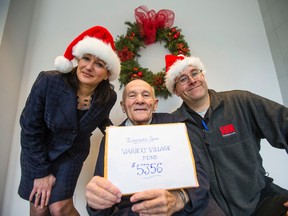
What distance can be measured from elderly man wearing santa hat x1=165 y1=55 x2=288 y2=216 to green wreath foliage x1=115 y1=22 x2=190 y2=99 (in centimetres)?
38

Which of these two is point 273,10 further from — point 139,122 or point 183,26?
point 139,122

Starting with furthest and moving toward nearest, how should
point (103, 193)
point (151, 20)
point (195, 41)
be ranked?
point (195, 41) < point (151, 20) < point (103, 193)

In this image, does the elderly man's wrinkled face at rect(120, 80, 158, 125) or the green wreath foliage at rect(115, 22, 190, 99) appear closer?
the elderly man's wrinkled face at rect(120, 80, 158, 125)

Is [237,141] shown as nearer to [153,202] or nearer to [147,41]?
[153,202]

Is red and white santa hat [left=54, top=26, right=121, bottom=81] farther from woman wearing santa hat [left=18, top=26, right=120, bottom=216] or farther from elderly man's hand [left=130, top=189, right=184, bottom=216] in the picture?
elderly man's hand [left=130, top=189, right=184, bottom=216]

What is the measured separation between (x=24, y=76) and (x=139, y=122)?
1.06 metres

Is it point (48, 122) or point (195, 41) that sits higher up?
point (195, 41)

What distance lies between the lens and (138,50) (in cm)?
148

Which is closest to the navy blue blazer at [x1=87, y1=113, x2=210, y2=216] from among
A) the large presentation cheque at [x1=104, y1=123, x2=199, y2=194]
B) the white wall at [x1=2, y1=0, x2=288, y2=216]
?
the large presentation cheque at [x1=104, y1=123, x2=199, y2=194]

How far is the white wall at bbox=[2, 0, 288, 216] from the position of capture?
1.38 m

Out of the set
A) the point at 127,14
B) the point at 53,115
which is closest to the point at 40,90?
the point at 53,115

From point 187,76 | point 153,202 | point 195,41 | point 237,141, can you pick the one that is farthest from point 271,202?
point 195,41

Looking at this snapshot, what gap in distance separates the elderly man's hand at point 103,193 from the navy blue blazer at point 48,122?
1.28 ft

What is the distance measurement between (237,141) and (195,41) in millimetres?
1063
